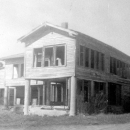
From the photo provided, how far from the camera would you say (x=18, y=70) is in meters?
29.0

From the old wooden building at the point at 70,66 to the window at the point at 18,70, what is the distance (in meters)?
3.05

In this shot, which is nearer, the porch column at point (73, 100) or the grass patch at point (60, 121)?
the grass patch at point (60, 121)

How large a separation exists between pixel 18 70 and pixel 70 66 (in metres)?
12.0

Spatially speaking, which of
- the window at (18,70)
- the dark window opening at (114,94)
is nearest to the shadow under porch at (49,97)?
the window at (18,70)

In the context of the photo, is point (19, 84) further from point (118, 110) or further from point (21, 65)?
point (118, 110)

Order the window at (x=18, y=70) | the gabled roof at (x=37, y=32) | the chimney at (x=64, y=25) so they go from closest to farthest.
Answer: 1. the gabled roof at (x=37, y=32)
2. the chimney at (x=64, y=25)
3. the window at (x=18, y=70)

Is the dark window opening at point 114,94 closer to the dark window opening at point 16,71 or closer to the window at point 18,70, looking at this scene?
the window at point 18,70

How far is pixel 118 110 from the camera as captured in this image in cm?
2508

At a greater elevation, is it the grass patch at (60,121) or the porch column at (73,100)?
the porch column at (73,100)

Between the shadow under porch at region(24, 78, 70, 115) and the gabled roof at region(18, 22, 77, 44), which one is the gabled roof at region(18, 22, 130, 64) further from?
the shadow under porch at region(24, 78, 70, 115)

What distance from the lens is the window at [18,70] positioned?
28.5m

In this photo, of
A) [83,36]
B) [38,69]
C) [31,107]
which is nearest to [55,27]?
[83,36]

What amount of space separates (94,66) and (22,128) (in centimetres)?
1074

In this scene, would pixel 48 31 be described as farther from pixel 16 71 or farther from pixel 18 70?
pixel 16 71
